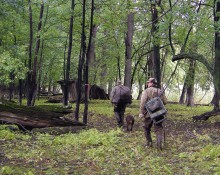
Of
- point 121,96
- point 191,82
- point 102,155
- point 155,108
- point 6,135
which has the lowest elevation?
point 102,155

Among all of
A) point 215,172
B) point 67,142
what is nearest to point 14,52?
point 67,142

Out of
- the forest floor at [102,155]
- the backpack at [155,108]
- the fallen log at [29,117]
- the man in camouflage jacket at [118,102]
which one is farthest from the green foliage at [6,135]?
the man in camouflage jacket at [118,102]

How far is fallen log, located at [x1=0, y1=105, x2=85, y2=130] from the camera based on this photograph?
10.6 metres

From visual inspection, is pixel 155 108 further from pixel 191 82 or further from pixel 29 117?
pixel 191 82

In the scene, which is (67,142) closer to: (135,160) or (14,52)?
(135,160)

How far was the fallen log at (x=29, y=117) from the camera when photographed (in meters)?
10.6

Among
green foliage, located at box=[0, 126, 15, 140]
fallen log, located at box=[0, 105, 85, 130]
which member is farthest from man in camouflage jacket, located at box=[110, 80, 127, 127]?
green foliage, located at box=[0, 126, 15, 140]

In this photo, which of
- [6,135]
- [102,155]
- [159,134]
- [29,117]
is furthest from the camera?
[29,117]

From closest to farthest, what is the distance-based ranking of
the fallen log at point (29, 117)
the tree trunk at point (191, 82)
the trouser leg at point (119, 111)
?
the fallen log at point (29, 117) → the trouser leg at point (119, 111) → the tree trunk at point (191, 82)

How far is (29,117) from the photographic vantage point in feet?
35.9

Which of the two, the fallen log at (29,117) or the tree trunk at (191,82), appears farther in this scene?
the tree trunk at (191,82)

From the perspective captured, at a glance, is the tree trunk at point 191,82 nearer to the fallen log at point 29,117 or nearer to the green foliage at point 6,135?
the fallen log at point 29,117

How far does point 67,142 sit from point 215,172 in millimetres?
4600

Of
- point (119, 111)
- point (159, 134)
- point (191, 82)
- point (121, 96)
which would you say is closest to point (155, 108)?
point (159, 134)
